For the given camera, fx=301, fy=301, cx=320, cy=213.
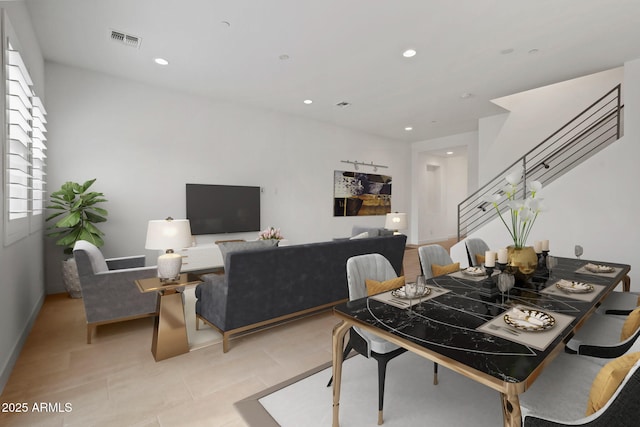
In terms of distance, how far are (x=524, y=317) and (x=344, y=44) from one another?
3.39 m

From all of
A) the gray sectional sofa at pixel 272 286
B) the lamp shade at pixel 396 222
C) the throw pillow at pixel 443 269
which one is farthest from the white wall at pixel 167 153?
the throw pillow at pixel 443 269

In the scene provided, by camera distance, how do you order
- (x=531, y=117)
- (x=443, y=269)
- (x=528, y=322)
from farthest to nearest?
(x=531, y=117)
(x=443, y=269)
(x=528, y=322)

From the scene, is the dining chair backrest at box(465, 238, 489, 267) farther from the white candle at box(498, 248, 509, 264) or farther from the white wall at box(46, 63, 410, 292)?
the white wall at box(46, 63, 410, 292)

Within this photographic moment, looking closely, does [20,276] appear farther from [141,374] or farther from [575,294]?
[575,294]

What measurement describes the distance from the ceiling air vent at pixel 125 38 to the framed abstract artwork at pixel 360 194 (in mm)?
4801

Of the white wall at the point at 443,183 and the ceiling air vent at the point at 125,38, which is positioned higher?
the ceiling air vent at the point at 125,38

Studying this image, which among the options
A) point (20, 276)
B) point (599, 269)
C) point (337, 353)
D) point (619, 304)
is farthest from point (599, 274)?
point (20, 276)

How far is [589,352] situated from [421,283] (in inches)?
32.6

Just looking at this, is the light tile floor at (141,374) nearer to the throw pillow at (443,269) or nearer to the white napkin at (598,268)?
the throw pillow at (443,269)

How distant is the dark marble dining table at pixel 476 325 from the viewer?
3.44 feet

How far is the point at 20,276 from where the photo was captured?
9.34 ft

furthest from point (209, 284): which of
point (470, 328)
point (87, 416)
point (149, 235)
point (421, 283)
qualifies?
point (470, 328)

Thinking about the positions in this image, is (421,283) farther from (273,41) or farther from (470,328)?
(273,41)

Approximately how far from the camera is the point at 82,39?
3.59 metres
